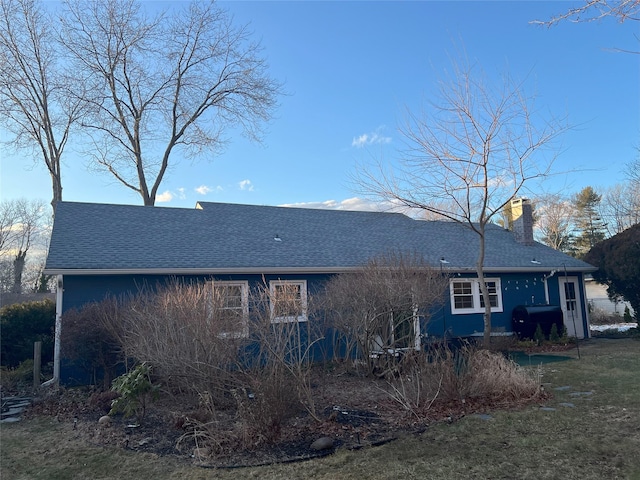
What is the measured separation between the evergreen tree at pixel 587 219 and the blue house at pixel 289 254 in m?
23.0

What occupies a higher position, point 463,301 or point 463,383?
point 463,301

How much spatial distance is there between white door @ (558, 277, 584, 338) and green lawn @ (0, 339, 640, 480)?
950 cm

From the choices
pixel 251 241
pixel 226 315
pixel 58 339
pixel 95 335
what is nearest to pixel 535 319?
pixel 251 241

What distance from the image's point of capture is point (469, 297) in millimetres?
14203

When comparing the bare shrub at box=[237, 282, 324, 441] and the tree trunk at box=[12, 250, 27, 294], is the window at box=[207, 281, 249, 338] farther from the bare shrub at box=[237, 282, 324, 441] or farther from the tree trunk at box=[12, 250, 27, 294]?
the tree trunk at box=[12, 250, 27, 294]

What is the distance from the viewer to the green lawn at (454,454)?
14.4 ft

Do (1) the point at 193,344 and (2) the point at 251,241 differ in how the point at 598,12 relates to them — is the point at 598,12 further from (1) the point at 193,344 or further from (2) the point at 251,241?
(2) the point at 251,241

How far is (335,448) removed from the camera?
508 cm

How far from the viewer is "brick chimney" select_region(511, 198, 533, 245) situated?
55.5 feet

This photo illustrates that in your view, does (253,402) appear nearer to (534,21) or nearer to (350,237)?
(534,21)

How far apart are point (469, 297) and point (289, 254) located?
599 centimetres

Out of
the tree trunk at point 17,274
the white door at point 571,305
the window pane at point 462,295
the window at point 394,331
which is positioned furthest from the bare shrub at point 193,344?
the tree trunk at point 17,274

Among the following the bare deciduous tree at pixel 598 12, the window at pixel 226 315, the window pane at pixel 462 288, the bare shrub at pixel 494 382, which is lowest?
the bare shrub at pixel 494 382

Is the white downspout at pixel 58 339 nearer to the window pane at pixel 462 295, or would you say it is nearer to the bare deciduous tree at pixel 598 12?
the bare deciduous tree at pixel 598 12
